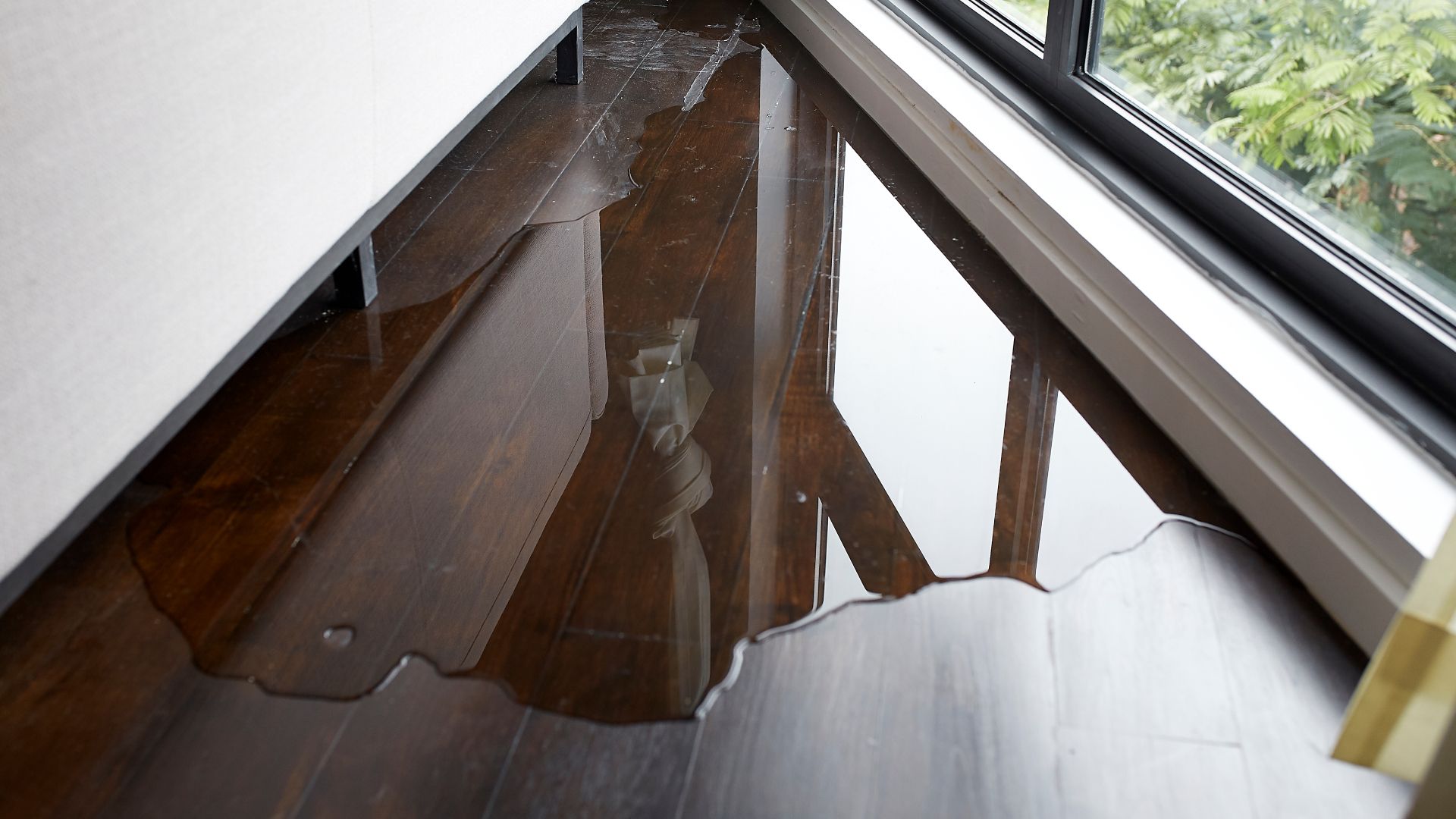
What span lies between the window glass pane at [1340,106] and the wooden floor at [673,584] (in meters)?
0.32

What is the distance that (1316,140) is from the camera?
1.36m

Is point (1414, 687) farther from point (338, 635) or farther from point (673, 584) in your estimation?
point (338, 635)

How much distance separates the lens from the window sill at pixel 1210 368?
3.65ft

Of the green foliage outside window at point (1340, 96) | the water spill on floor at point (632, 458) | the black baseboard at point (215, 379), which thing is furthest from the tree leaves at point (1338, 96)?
the black baseboard at point (215, 379)

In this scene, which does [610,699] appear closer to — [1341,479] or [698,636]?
[698,636]

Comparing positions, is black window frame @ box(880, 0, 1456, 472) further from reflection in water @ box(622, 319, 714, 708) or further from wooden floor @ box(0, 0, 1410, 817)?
reflection in water @ box(622, 319, 714, 708)

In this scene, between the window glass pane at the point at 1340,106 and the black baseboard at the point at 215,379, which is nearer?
the black baseboard at the point at 215,379

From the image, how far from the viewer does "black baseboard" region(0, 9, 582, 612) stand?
3.44ft

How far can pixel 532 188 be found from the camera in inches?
81.0

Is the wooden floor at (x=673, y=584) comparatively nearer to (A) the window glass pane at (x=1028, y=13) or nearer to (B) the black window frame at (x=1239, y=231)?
(B) the black window frame at (x=1239, y=231)

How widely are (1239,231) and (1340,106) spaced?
8.8 inches

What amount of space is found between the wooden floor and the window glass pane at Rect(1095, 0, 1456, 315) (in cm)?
32

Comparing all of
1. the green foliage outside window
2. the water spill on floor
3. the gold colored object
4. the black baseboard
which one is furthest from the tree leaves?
the black baseboard

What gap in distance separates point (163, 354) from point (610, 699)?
21.2 inches
